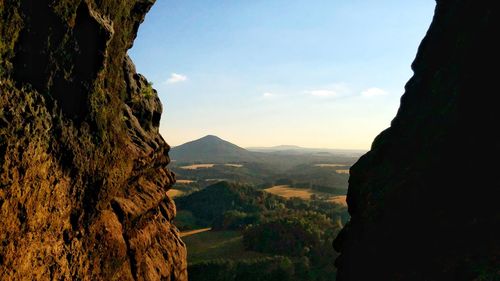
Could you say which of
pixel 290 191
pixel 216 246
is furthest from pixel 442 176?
pixel 290 191

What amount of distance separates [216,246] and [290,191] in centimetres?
9021

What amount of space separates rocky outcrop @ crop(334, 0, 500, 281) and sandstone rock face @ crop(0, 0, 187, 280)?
36.6ft

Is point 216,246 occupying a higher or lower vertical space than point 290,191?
lower

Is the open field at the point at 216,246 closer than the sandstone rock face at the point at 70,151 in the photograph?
No

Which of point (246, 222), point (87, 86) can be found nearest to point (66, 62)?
point (87, 86)

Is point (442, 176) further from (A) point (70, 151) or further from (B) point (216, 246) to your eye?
(B) point (216, 246)

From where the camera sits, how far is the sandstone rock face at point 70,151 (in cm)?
1317

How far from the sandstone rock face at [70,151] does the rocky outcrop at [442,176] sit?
11.2 m

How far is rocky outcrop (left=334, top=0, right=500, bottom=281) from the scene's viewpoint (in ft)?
49.8

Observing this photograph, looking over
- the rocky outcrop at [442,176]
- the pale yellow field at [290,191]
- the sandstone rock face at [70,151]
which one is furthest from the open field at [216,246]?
the pale yellow field at [290,191]

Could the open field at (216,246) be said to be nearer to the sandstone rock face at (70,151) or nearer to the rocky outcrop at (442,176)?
the sandstone rock face at (70,151)

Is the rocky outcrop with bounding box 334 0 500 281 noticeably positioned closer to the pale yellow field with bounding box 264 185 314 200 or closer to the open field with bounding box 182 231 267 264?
the open field with bounding box 182 231 267 264

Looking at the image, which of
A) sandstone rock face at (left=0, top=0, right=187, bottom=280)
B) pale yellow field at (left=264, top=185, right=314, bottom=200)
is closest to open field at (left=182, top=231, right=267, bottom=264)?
sandstone rock face at (left=0, top=0, right=187, bottom=280)

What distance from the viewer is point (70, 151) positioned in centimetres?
1573
